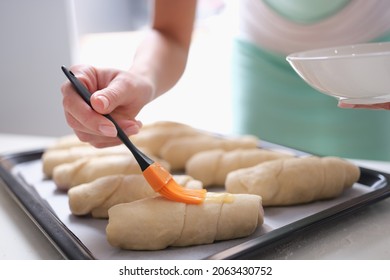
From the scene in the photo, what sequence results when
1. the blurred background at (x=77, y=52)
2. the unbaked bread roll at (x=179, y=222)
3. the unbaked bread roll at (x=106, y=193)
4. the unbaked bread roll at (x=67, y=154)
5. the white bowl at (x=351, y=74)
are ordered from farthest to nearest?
the blurred background at (x=77, y=52) → the unbaked bread roll at (x=67, y=154) → the unbaked bread roll at (x=106, y=193) → the unbaked bread roll at (x=179, y=222) → the white bowl at (x=351, y=74)

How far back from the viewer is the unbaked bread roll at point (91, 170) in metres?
0.99

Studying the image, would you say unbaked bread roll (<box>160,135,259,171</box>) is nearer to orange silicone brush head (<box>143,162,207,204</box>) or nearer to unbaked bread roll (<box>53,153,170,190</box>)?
unbaked bread roll (<box>53,153,170,190</box>)

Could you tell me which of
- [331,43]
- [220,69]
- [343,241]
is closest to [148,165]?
[343,241]

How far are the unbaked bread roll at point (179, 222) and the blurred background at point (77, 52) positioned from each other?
85cm

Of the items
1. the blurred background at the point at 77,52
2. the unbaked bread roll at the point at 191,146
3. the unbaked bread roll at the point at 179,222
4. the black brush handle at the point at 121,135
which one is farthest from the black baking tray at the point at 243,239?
the blurred background at the point at 77,52

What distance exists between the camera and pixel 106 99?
2.39ft

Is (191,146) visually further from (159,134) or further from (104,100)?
(104,100)

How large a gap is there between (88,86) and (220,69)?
3.87 ft

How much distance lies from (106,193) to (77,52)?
171cm

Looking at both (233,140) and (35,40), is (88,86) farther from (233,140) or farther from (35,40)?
(35,40)

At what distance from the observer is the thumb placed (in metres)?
0.71

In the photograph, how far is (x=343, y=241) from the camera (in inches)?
27.2

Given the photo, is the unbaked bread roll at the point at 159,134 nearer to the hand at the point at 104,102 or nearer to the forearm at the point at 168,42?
the forearm at the point at 168,42

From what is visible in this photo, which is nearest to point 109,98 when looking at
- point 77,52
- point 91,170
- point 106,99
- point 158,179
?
point 106,99
